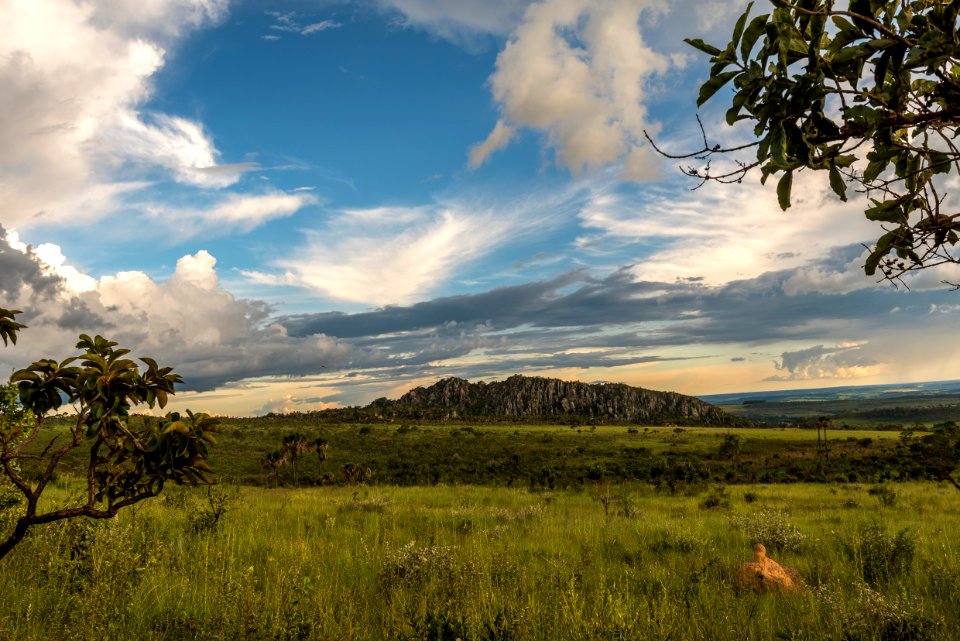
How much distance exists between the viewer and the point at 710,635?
5273 millimetres

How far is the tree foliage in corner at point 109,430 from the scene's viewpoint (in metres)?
3.39

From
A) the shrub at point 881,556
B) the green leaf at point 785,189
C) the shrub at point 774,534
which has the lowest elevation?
the shrub at point 774,534

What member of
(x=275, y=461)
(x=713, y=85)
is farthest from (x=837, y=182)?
(x=275, y=461)

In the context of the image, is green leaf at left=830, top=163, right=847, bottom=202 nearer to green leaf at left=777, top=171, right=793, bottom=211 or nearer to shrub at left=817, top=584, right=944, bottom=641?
green leaf at left=777, top=171, right=793, bottom=211

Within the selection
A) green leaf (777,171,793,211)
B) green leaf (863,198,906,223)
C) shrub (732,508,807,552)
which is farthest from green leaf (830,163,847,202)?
shrub (732,508,807,552)

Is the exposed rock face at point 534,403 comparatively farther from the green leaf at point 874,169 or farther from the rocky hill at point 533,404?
the green leaf at point 874,169

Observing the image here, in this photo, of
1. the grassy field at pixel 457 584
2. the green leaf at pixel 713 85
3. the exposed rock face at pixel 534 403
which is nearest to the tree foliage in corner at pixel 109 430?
the grassy field at pixel 457 584

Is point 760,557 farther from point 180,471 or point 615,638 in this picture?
point 180,471

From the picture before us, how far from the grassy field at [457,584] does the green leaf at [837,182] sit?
3553 mm

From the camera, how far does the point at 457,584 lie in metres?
6.05

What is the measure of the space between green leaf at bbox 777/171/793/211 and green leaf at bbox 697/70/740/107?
1.67 ft

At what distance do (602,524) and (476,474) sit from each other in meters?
35.1

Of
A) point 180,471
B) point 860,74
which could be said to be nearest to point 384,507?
point 180,471

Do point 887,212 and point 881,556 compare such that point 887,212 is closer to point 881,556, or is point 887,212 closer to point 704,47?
point 704,47
